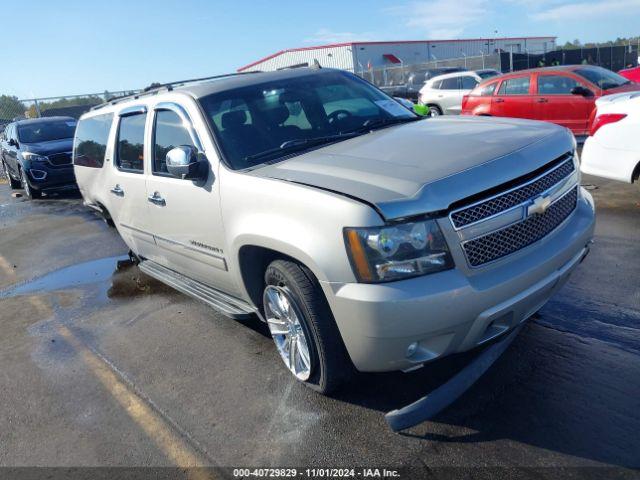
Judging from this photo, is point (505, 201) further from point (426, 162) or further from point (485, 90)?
point (485, 90)

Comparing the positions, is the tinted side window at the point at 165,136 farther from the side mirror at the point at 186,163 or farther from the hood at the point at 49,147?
the hood at the point at 49,147

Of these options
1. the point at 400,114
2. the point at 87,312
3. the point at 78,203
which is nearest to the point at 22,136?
the point at 78,203

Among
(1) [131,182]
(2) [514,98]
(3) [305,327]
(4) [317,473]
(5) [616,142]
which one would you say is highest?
(1) [131,182]

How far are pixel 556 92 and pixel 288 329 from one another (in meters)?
9.45

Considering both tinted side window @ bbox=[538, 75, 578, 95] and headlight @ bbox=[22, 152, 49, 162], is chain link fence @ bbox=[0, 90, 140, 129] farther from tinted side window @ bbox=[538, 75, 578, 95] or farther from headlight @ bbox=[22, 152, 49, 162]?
tinted side window @ bbox=[538, 75, 578, 95]

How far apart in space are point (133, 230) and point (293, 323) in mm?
2472

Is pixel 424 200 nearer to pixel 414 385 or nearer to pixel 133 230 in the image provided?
pixel 414 385

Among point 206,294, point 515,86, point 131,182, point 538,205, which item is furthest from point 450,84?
point 538,205

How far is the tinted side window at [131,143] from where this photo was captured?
458 centimetres

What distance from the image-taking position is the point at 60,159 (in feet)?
40.1

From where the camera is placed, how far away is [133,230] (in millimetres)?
5047

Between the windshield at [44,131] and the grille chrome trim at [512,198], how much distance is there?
12.7m

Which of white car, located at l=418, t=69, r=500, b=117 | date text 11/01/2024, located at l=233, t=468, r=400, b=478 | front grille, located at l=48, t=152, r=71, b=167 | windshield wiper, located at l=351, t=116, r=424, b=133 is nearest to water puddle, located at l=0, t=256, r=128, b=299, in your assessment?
windshield wiper, located at l=351, t=116, r=424, b=133

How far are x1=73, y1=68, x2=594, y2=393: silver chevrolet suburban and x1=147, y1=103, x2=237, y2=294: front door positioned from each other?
0.02 meters
